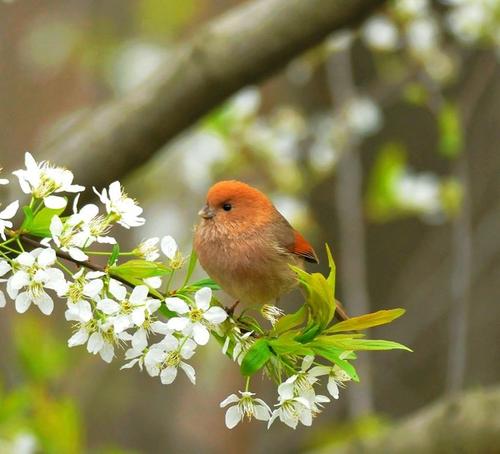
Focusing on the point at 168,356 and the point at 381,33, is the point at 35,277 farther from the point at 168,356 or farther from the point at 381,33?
the point at 381,33

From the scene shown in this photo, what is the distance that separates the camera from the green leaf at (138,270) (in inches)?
73.1

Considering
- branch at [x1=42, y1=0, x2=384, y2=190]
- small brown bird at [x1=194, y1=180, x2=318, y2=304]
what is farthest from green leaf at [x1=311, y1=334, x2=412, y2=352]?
branch at [x1=42, y1=0, x2=384, y2=190]

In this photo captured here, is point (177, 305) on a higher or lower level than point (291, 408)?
higher

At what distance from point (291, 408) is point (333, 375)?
0.15 m

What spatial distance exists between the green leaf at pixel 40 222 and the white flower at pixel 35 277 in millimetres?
125

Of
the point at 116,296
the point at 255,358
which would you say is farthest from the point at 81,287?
the point at 255,358

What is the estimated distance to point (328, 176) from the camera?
20.7 ft

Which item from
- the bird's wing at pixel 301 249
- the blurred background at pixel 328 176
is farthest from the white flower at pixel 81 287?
the blurred background at pixel 328 176

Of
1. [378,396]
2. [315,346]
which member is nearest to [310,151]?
[378,396]

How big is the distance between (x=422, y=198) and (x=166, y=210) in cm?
208

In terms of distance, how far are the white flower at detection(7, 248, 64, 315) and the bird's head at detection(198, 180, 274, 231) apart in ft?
3.15

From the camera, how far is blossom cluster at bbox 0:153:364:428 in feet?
5.69

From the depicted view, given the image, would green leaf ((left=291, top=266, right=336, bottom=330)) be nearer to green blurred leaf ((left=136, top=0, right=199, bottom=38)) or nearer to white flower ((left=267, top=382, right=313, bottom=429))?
white flower ((left=267, top=382, right=313, bottom=429))

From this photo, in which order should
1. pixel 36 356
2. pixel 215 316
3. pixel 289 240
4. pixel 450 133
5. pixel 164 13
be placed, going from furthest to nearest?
pixel 164 13, pixel 450 133, pixel 36 356, pixel 289 240, pixel 215 316
